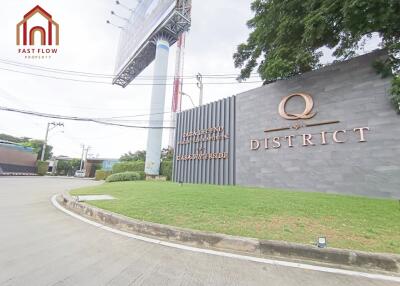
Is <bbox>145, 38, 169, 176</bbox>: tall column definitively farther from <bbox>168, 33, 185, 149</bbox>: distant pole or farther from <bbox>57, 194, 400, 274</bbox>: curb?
<bbox>57, 194, 400, 274</bbox>: curb

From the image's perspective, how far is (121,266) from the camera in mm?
3008

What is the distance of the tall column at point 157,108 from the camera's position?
24594 mm

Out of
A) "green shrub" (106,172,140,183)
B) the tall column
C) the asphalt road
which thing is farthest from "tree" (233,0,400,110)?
the tall column

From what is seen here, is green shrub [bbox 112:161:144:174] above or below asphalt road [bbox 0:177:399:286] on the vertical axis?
above

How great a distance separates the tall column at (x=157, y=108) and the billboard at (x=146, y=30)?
212 centimetres

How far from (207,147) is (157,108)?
1358cm

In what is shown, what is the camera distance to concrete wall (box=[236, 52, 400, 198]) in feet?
28.0

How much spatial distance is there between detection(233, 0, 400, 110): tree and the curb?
7.52m

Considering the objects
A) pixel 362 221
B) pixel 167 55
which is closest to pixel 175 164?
pixel 362 221

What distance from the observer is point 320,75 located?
35.3 ft

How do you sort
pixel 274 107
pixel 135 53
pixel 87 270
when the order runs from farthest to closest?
pixel 135 53 → pixel 274 107 → pixel 87 270

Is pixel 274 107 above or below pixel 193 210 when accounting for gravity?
above

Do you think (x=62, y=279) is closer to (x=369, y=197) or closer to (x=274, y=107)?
(x=369, y=197)

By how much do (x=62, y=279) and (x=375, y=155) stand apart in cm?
1041
